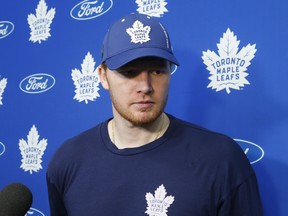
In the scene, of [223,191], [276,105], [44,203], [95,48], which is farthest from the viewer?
[44,203]

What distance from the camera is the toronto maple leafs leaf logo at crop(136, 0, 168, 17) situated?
1195mm

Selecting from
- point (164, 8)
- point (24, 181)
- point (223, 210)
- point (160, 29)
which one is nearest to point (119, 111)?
point (160, 29)

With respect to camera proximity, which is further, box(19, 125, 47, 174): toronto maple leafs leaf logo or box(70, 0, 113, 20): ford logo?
box(19, 125, 47, 174): toronto maple leafs leaf logo

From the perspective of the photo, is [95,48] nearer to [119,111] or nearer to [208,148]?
[119,111]

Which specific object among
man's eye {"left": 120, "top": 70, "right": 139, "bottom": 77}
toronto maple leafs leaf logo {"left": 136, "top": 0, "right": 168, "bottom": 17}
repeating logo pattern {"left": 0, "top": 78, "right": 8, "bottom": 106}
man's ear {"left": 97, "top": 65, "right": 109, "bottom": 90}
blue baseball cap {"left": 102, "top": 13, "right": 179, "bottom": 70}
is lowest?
man's eye {"left": 120, "top": 70, "right": 139, "bottom": 77}

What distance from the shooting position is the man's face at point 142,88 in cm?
88

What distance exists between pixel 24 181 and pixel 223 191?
3.09 ft

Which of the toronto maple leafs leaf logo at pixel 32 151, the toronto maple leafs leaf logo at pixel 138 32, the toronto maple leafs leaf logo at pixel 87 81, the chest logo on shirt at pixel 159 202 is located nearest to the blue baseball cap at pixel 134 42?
the toronto maple leafs leaf logo at pixel 138 32

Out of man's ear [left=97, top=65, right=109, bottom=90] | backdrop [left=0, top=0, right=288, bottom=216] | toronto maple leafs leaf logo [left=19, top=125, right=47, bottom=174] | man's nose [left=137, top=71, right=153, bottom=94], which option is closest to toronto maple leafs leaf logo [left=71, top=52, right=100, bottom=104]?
backdrop [left=0, top=0, right=288, bottom=216]

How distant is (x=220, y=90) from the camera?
109 cm

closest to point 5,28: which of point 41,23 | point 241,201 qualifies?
point 41,23

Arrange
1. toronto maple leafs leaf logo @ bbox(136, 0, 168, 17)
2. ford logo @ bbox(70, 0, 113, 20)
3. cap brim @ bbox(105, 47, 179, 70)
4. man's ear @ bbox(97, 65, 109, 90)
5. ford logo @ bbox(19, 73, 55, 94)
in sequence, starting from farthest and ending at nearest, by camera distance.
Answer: ford logo @ bbox(19, 73, 55, 94) < ford logo @ bbox(70, 0, 113, 20) < toronto maple leafs leaf logo @ bbox(136, 0, 168, 17) < man's ear @ bbox(97, 65, 109, 90) < cap brim @ bbox(105, 47, 179, 70)

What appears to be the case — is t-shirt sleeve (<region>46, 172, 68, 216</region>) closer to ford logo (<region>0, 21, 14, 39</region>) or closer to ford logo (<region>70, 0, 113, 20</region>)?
ford logo (<region>70, 0, 113, 20</region>)

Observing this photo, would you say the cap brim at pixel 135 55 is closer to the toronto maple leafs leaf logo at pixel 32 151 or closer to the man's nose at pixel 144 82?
the man's nose at pixel 144 82
